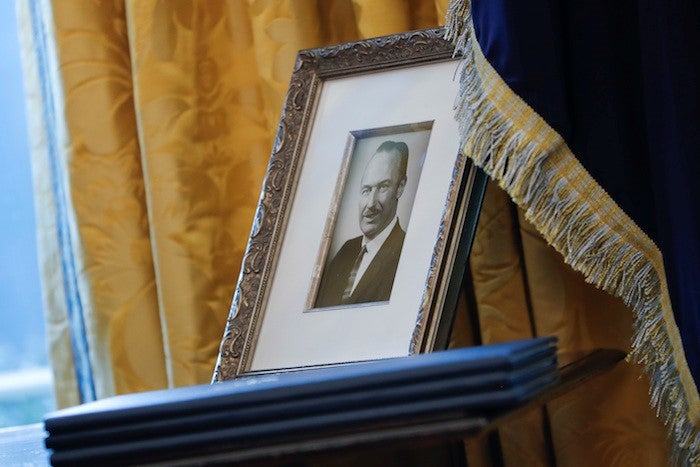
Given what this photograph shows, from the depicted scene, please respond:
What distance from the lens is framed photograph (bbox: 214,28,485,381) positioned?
1002 millimetres

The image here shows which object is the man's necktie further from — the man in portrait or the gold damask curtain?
the gold damask curtain

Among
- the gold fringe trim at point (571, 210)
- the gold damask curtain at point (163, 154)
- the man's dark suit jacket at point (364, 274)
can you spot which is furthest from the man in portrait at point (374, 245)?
the gold damask curtain at point (163, 154)

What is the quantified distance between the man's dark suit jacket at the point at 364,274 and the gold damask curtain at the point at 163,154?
0.86 feet

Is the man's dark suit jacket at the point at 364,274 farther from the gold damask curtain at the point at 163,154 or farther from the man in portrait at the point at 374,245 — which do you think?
the gold damask curtain at the point at 163,154

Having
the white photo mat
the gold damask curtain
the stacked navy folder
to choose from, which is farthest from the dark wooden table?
the gold damask curtain

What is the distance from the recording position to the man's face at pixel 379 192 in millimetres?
1069

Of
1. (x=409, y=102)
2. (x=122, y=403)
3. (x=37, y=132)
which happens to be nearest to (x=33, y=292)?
(x=37, y=132)

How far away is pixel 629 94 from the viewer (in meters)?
1.04

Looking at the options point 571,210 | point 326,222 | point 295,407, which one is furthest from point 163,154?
point 295,407

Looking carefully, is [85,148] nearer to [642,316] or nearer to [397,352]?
[397,352]

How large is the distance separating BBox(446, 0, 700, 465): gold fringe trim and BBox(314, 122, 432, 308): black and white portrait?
90 mm

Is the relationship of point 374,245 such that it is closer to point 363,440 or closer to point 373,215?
point 373,215

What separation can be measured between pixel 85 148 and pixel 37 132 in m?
0.14

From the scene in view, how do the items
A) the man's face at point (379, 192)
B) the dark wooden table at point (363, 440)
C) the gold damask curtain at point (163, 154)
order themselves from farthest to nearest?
the gold damask curtain at point (163, 154) < the man's face at point (379, 192) < the dark wooden table at point (363, 440)
